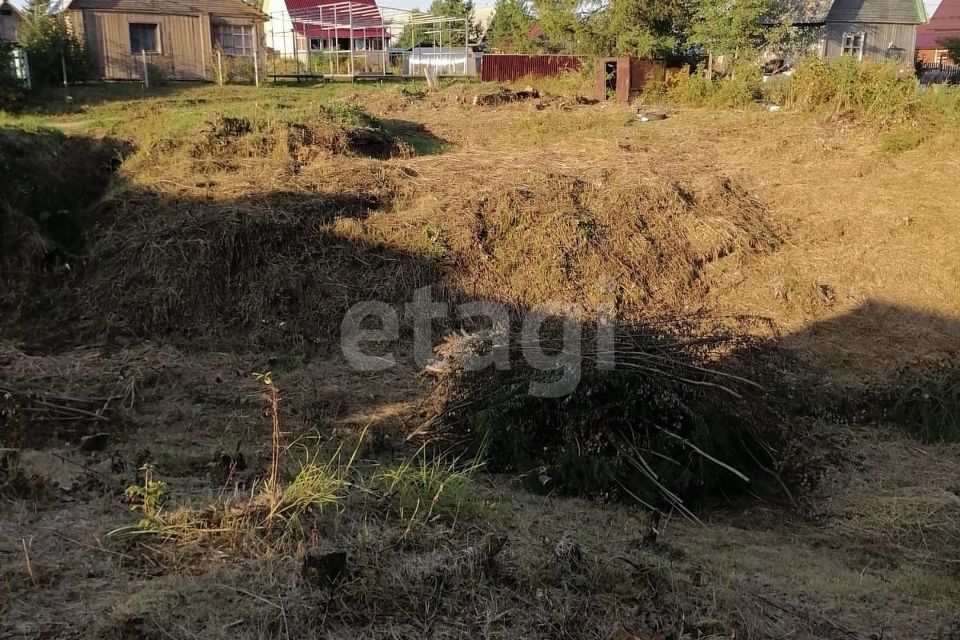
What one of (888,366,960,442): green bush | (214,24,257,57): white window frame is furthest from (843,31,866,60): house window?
(888,366,960,442): green bush

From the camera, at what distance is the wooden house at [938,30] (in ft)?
111

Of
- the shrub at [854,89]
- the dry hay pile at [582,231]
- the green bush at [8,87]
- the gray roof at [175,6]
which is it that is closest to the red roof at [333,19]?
the gray roof at [175,6]

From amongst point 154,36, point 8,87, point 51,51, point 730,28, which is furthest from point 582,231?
point 154,36

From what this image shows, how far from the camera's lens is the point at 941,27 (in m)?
37.7

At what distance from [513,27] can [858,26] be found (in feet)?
36.1

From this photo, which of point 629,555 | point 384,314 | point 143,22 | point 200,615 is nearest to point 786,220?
point 384,314

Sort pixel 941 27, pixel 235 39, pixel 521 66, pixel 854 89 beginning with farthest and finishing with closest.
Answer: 1. pixel 941 27
2. pixel 521 66
3. pixel 235 39
4. pixel 854 89

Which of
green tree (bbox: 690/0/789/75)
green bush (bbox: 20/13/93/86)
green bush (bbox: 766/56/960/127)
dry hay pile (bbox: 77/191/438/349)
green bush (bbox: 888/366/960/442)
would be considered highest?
green tree (bbox: 690/0/789/75)

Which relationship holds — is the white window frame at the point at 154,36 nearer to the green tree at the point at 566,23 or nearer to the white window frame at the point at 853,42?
the green tree at the point at 566,23

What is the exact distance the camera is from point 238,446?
4.68 meters

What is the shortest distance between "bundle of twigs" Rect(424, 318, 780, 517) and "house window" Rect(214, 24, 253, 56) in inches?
658

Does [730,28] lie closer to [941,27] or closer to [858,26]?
[858,26]

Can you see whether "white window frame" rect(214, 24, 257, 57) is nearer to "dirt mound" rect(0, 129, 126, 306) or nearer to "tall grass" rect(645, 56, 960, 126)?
"dirt mound" rect(0, 129, 126, 306)

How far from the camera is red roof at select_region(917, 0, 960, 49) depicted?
36.1 meters
